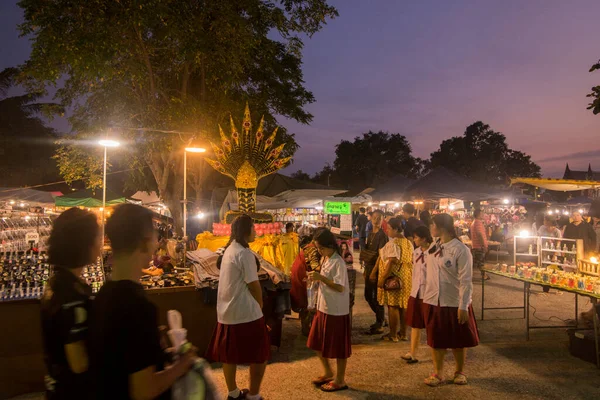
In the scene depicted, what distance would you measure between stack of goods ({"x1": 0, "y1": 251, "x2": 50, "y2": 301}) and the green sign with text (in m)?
8.74

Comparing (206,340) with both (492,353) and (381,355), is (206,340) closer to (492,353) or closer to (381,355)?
(381,355)

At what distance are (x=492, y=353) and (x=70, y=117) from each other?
46.0 ft

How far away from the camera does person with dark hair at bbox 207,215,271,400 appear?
12.3ft

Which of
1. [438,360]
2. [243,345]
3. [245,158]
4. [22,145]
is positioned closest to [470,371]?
[438,360]

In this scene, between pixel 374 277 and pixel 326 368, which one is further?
pixel 374 277

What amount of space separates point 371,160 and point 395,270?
151 feet

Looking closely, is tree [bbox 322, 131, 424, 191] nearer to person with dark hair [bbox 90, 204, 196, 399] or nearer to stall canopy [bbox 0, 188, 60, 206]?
stall canopy [bbox 0, 188, 60, 206]

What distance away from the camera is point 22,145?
31.2 m

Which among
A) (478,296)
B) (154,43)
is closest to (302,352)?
(478,296)

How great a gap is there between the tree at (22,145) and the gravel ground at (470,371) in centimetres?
3083

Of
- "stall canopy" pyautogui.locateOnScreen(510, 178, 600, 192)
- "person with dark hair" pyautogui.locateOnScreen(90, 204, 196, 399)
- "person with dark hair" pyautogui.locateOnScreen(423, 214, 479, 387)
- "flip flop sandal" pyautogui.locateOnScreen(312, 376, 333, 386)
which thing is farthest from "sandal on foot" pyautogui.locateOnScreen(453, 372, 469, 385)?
"stall canopy" pyautogui.locateOnScreen(510, 178, 600, 192)

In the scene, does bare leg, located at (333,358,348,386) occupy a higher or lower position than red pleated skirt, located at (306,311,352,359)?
lower

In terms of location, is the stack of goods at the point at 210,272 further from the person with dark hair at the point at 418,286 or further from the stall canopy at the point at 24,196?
the stall canopy at the point at 24,196

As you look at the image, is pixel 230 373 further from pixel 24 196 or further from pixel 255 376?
pixel 24 196
